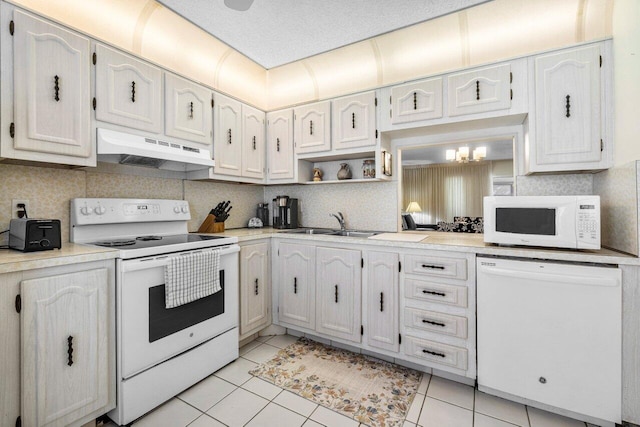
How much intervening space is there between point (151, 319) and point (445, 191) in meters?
3.29

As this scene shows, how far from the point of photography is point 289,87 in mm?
3154

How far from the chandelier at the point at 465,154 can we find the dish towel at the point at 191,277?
7.36 feet

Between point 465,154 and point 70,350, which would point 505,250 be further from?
point 70,350

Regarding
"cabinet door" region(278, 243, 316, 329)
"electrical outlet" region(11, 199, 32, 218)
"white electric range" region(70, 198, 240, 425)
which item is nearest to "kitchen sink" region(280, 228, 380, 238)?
"cabinet door" region(278, 243, 316, 329)

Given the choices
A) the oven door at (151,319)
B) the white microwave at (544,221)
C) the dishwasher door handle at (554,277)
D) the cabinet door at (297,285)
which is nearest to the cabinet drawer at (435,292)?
the dishwasher door handle at (554,277)

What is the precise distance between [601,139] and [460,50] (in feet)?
3.89

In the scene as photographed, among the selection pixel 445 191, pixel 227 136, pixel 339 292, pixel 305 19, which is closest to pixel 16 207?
pixel 227 136

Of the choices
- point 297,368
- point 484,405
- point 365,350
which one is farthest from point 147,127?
point 484,405

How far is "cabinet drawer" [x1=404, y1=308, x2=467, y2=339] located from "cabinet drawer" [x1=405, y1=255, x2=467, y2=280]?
0.27m

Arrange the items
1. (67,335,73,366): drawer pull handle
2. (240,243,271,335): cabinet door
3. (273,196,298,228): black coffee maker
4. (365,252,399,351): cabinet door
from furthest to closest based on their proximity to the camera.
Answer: (273,196,298,228): black coffee maker
(240,243,271,335): cabinet door
(365,252,399,351): cabinet door
(67,335,73,366): drawer pull handle

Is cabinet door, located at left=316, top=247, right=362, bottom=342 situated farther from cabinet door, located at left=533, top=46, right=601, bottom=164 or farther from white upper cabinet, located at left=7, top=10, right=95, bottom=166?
white upper cabinet, located at left=7, top=10, right=95, bottom=166

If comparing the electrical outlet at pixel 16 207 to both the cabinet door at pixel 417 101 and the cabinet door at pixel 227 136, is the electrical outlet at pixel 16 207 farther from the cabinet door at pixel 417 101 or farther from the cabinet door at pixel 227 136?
the cabinet door at pixel 417 101

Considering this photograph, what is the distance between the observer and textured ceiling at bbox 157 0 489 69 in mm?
2041

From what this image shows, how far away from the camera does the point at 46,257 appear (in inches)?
53.7
